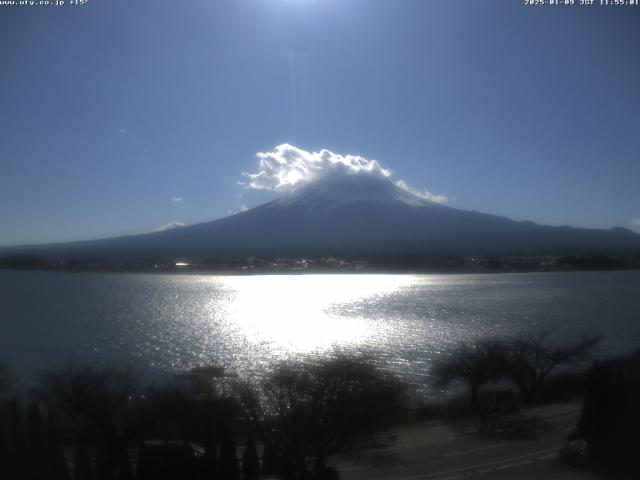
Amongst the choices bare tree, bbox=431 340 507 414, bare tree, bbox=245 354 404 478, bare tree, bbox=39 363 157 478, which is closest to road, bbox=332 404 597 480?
bare tree, bbox=245 354 404 478

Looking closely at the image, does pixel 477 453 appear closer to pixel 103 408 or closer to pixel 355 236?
pixel 103 408

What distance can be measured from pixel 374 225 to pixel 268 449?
151ft

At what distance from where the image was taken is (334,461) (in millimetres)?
4336

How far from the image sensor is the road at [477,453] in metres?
3.82

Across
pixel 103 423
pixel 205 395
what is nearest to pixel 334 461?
pixel 205 395

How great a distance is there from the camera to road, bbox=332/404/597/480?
382 cm

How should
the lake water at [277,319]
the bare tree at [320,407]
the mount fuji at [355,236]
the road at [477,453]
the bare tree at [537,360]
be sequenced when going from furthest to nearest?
the mount fuji at [355,236] → the lake water at [277,319] → the bare tree at [537,360] → the bare tree at [320,407] → the road at [477,453]

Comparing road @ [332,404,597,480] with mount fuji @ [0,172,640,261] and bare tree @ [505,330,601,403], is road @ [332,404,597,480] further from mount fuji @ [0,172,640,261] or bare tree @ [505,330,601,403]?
mount fuji @ [0,172,640,261]

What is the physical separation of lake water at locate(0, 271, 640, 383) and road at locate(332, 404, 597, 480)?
2.64 metres

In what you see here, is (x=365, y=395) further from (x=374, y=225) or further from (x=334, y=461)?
(x=374, y=225)

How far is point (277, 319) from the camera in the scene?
14.8 meters

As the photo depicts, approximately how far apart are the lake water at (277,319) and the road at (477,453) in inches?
104

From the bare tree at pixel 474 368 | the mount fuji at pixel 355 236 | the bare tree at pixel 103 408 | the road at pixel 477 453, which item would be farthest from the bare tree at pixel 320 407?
the mount fuji at pixel 355 236

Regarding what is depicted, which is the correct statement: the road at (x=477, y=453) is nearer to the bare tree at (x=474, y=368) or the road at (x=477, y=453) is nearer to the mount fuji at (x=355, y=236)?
the bare tree at (x=474, y=368)
